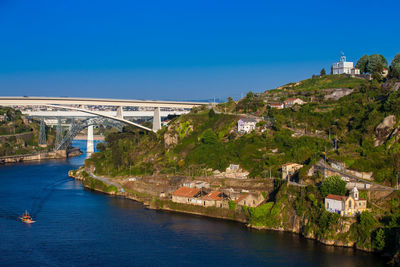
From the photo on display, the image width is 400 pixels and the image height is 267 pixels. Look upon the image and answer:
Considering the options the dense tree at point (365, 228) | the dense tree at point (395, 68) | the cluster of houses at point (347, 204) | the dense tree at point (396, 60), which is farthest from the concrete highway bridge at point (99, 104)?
the dense tree at point (365, 228)

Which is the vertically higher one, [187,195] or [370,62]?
[370,62]

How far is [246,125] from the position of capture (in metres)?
28.3

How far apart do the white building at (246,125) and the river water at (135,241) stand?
845 centimetres

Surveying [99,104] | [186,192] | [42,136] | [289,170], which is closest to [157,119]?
[99,104]

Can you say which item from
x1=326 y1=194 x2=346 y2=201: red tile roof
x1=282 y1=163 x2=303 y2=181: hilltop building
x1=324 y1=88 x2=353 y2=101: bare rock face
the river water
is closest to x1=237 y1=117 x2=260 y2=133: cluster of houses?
x1=324 y1=88 x2=353 y2=101: bare rock face

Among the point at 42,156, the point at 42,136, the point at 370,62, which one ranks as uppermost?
the point at 370,62

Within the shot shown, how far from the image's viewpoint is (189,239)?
1677 centimetres

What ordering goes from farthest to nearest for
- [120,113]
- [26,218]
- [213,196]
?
[120,113]
[213,196]
[26,218]

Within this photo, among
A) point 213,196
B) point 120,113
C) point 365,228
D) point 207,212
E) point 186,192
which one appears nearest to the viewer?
point 365,228

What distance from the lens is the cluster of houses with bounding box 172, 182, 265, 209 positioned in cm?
1977

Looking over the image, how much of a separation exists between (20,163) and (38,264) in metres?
25.7

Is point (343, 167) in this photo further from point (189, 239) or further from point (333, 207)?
point (189, 239)

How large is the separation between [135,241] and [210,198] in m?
4.72

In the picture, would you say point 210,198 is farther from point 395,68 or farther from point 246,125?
point 395,68
